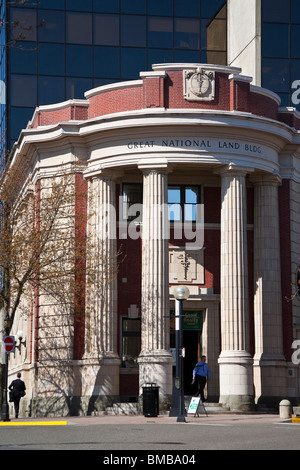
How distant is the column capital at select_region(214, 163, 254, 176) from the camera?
126ft

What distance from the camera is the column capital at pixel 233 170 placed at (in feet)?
126

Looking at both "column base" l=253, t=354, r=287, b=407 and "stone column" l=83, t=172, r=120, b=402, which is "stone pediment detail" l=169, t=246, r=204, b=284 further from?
"column base" l=253, t=354, r=287, b=407

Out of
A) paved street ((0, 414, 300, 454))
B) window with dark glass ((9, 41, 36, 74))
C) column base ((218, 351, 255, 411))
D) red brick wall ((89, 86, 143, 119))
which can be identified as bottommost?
paved street ((0, 414, 300, 454))

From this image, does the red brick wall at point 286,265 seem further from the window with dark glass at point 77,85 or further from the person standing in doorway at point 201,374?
the window with dark glass at point 77,85

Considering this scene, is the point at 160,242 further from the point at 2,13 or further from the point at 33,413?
the point at 2,13

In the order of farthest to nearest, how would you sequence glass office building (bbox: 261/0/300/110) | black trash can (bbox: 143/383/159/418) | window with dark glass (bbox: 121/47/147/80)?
window with dark glass (bbox: 121/47/147/80) → glass office building (bbox: 261/0/300/110) → black trash can (bbox: 143/383/159/418)

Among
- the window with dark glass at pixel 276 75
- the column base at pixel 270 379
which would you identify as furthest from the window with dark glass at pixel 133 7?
the column base at pixel 270 379

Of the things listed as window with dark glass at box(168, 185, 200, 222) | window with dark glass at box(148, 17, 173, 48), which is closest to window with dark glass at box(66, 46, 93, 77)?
window with dark glass at box(148, 17, 173, 48)

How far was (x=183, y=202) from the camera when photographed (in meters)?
41.7

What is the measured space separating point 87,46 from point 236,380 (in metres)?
25.0

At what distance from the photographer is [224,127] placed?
38.2m

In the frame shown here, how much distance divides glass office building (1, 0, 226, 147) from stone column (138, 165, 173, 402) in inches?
703

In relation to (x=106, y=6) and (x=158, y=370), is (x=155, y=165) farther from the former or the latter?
(x=106, y=6)

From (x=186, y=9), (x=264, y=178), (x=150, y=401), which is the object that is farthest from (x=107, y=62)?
(x=150, y=401)
